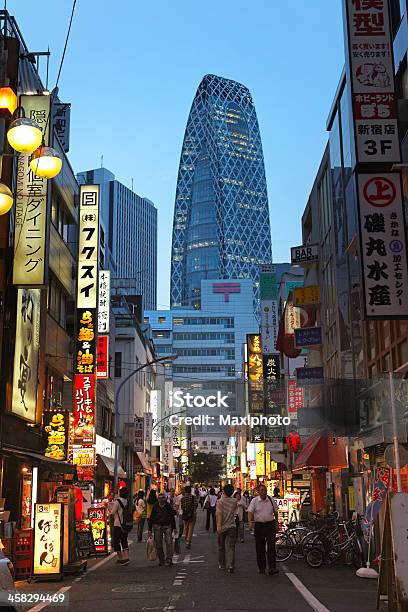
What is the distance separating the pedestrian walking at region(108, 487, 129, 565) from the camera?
17.4m

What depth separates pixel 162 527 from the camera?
1716 cm

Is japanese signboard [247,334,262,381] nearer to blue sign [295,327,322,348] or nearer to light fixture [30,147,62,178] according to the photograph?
blue sign [295,327,322,348]

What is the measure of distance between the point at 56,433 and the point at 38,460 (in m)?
4.69

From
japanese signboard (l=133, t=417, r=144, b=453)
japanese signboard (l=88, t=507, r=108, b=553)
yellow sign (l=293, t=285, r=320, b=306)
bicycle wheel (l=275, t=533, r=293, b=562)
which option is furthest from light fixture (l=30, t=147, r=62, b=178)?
japanese signboard (l=133, t=417, r=144, b=453)

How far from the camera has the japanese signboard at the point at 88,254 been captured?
30.5 metres

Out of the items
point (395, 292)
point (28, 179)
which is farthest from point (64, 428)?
point (395, 292)

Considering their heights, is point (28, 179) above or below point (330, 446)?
above

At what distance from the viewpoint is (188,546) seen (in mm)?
22188

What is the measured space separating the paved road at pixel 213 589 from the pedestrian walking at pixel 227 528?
0.28 m

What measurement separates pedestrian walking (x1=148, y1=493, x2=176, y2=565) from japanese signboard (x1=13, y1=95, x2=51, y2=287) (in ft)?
23.0

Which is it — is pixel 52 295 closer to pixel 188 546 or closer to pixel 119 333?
pixel 188 546

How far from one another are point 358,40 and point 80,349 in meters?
19.2

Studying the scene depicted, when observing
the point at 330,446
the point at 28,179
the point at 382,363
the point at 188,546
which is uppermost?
the point at 28,179

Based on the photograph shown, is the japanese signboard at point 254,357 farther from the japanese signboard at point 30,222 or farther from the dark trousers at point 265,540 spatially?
the dark trousers at point 265,540
